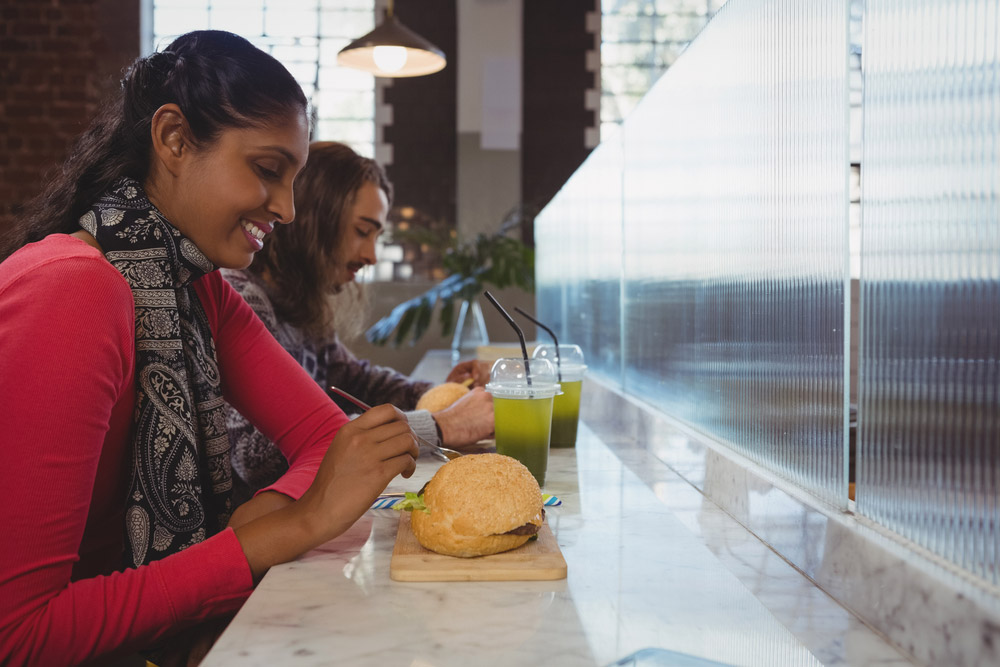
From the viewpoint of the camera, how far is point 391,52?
337cm

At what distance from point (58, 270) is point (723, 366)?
0.78 m

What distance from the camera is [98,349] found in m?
0.78

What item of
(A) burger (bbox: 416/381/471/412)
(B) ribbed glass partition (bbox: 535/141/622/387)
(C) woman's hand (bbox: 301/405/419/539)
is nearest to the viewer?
(C) woman's hand (bbox: 301/405/419/539)

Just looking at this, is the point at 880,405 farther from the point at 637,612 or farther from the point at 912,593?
the point at 637,612

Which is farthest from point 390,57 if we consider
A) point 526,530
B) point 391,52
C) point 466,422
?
point 526,530

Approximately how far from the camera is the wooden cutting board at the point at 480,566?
0.74 m

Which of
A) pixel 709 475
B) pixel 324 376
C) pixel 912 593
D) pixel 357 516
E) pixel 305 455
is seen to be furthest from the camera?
pixel 324 376

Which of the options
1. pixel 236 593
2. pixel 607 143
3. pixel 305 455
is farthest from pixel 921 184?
pixel 607 143

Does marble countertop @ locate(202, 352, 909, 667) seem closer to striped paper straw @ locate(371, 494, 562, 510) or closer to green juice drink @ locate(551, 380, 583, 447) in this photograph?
striped paper straw @ locate(371, 494, 562, 510)

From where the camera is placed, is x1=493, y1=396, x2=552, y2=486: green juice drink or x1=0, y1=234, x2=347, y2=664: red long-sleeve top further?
x1=493, y1=396, x2=552, y2=486: green juice drink

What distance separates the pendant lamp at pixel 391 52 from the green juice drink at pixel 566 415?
6.79 ft

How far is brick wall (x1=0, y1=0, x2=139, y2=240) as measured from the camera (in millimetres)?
5480

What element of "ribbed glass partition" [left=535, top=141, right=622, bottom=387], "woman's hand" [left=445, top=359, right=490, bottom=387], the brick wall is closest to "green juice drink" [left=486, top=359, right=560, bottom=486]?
"ribbed glass partition" [left=535, top=141, right=622, bottom=387]

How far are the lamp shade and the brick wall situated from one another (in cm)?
284
